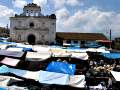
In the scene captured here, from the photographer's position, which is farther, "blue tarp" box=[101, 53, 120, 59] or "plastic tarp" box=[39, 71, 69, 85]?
"blue tarp" box=[101, 53, 120, 59]

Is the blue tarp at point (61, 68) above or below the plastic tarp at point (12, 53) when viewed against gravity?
below

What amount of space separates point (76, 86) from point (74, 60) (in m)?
11.0

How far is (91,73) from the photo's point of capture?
24.0 metres

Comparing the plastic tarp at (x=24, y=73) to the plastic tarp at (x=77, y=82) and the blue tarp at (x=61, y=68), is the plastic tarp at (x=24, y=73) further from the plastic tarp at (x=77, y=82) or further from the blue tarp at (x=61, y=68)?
the plastic tarp at (x=77, y=82)

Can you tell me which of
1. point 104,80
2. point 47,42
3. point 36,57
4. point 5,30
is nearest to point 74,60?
point 36,57

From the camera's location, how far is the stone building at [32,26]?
68.6 metres

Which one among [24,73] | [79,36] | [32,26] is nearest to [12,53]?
[24,73]

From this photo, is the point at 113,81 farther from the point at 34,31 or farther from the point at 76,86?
the point at 34,31

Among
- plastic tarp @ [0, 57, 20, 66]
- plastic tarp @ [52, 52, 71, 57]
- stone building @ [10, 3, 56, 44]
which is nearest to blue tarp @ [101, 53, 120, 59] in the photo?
plastic tarp @ [52, 52, 71, 57]

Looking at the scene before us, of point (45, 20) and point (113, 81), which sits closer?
point (113, 81)

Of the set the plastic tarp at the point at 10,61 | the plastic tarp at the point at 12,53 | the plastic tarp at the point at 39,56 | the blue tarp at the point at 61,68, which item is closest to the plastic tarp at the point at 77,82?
the blue tarp at the point at 61,68

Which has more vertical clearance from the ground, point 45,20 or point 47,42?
point 45,20

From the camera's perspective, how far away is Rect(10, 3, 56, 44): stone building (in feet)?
225

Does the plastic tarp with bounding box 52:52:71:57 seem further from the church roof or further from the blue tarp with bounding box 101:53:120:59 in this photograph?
the church roof
